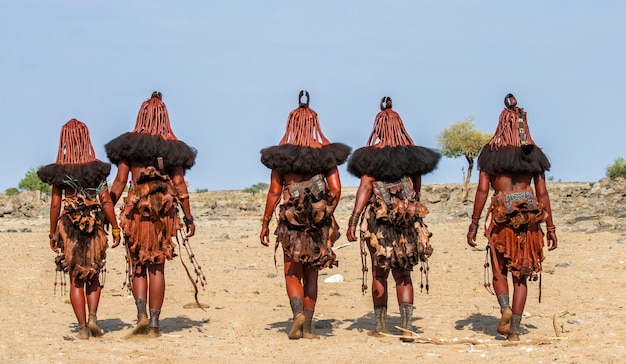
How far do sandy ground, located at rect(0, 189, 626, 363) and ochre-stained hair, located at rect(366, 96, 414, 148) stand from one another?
84.3 inches

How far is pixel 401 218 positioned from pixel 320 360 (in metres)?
1.85

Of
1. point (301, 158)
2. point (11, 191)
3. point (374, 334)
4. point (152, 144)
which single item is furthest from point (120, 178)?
point (11, 191)

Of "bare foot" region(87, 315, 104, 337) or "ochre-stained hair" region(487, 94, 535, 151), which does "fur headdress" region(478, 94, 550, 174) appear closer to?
"ochre-stained hair" region(487, 94, 535, 151)

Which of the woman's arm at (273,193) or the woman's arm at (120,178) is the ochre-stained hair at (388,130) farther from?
the woman's arm at (120,178)

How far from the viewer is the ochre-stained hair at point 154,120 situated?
10.3m

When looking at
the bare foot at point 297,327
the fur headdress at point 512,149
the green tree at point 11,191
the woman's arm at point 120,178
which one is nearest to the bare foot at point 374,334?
the bare foot at point 297,327

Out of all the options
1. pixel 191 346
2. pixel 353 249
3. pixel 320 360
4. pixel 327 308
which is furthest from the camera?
pixel 353 249

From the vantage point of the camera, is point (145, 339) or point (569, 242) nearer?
point (145, 339)

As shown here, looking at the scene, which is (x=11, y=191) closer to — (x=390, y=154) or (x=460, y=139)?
(x=460, y=139)

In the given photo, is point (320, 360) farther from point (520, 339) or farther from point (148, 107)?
point (148, 107)

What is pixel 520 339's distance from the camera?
33.0 ft

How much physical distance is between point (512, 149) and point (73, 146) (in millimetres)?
4774

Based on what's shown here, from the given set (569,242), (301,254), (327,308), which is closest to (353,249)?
(569,242)

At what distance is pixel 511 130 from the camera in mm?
10164
